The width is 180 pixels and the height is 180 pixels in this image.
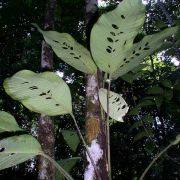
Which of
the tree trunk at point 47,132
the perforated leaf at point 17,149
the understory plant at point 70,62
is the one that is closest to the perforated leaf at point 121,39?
the understory plant at point 70,62

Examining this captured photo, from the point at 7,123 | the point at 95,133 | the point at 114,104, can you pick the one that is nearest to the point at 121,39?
the point at 114,104

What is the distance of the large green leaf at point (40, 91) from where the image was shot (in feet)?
4.50

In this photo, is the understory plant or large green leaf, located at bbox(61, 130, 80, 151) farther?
large green leaf, located at bbox(61, 130, 80, 151)

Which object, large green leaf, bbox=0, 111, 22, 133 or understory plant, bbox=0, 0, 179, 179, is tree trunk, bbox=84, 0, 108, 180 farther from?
large green leaf, bbox=0, 111, 22, 133

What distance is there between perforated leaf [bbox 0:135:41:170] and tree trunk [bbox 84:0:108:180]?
28 centimetres

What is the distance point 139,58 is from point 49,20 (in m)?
3.02

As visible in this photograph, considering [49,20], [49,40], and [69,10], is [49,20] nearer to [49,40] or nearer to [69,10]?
[69,10]

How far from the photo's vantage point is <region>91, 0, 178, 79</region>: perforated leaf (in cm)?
123

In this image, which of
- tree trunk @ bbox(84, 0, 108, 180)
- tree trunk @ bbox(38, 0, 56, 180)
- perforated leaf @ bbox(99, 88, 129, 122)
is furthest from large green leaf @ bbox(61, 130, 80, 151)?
tree trunk @ bbox(38, 0, 56, 180)

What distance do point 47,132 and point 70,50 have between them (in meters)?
2.32

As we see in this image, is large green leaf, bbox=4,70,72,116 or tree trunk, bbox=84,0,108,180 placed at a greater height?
large green leaf, bbox=4,70,72,116

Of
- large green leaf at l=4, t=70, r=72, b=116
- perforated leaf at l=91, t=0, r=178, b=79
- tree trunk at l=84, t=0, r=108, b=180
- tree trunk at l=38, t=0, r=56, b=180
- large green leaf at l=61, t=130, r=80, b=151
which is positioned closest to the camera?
perforated leaf at l=91, t=0, r=178, b=79

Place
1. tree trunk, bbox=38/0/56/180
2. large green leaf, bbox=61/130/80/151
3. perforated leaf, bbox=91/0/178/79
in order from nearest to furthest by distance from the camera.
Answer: perforated leaf, bbox=91/0/178/79, large green leaf, bbox=61/130/80/151, tree trunk, bbox=38/0/56/180

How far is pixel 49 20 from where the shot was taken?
4238 millimetres
